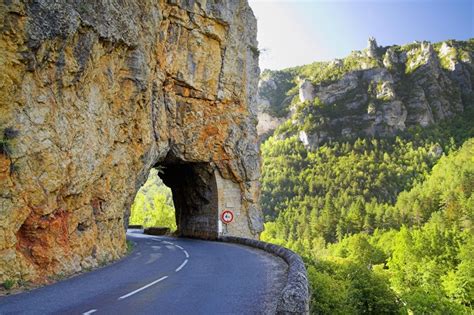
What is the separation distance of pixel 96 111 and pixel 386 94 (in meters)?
173

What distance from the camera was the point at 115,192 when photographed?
18.1 metres

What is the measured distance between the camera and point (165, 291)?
946cm

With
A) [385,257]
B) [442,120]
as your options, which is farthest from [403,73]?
[385,257]

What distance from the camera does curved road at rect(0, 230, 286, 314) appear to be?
25.5ft

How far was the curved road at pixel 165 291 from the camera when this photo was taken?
25.5 ft

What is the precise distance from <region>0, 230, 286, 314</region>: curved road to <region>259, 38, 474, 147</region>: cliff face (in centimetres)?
16649

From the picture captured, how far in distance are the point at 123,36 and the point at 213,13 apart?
11752mm

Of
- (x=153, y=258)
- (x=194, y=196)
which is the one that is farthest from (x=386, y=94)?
(x=153, y=258)

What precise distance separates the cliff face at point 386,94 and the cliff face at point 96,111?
15178 cm

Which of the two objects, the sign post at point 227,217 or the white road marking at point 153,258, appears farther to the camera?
the sign post at point 227,217

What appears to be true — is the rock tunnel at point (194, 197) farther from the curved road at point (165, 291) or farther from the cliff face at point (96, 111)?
the curved road at point (165, 291)

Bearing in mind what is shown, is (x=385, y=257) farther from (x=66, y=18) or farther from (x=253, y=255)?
(x=66, y=18)

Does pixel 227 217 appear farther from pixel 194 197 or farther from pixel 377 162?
pixel 377 162

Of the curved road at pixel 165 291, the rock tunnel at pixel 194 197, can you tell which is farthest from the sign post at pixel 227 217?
the curved road at pixel 165 291
